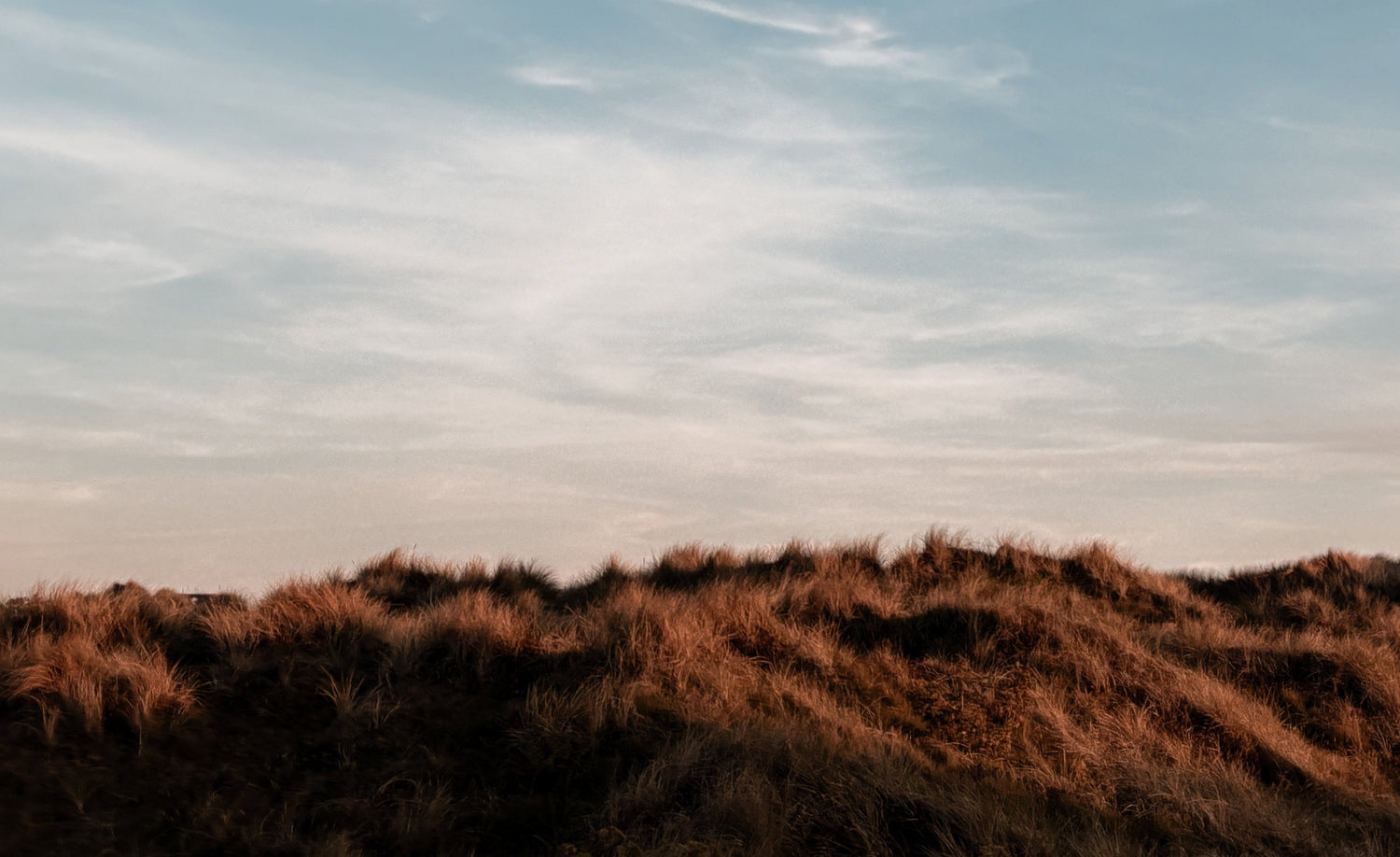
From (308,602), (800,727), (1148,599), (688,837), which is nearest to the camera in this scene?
(688,837)

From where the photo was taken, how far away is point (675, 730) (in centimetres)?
1043

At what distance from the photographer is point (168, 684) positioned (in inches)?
407

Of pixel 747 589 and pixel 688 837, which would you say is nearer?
pixel 688 837

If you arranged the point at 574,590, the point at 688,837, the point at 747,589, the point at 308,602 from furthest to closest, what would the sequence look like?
the point at 574,590
the point at 747,589
the point at 308,602
the point at 688,837

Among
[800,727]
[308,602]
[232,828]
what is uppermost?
[308,602]

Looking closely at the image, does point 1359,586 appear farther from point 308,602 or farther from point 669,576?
point 308,602

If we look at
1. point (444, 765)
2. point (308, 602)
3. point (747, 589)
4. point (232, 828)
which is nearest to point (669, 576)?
point (747, 589)

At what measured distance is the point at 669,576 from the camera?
63.2 ft

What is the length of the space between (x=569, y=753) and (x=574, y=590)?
29.1ft

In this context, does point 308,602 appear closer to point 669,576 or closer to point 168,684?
point 168,684

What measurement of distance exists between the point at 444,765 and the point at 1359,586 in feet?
63.8

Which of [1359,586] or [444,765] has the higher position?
[1359,586]

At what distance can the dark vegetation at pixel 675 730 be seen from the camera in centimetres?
914

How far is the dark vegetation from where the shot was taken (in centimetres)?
914
